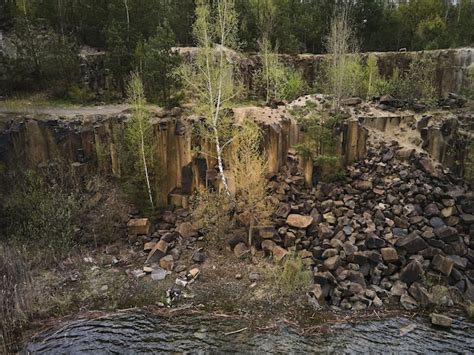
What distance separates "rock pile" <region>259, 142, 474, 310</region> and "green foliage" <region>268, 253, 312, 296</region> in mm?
481

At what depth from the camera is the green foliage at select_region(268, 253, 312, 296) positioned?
14727mm

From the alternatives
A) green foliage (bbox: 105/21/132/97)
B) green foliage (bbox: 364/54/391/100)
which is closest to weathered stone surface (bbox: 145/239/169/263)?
green foliage (bbox: 105/21/132/97)

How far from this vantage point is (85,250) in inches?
701

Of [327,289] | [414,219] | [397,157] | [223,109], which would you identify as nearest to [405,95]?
[397,157]

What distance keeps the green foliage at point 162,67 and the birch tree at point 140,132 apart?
3.48 m

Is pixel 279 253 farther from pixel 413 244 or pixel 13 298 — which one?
pixel 13 298

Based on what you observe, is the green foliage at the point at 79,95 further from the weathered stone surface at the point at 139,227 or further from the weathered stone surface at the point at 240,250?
the weathered stone surface at the point at 240,250

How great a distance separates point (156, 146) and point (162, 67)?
5.25 m

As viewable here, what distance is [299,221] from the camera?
17453mm

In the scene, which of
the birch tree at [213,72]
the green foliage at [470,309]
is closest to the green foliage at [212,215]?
the birch tree at [213,72]

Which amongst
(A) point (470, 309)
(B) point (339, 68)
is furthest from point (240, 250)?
(B) point (339, 68)

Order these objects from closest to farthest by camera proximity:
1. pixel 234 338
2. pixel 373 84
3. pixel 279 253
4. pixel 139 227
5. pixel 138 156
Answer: pixel 234 338 → pixel 279 253 → pixel 139 227 → pixel 138 156 → pixel 373 84

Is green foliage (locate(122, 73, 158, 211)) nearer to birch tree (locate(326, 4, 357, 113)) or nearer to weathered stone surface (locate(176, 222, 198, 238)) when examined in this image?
weathered stone surface (locate(176, 222, 198, 238))

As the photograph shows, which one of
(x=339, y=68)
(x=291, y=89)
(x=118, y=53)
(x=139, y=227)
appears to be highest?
(x=118, y=53)
